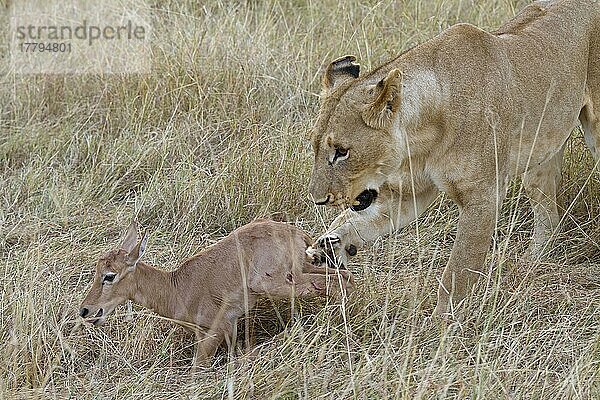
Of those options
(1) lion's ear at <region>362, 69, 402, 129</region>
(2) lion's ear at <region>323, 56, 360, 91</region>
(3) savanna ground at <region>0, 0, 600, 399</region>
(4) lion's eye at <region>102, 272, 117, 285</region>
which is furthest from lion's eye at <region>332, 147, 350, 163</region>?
(4) lion's eye at <region>102, 272, 117, 285</region>

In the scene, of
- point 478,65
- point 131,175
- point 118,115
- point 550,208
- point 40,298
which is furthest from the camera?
point 118,115

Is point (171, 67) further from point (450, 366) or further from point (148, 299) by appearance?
point (450, 366)

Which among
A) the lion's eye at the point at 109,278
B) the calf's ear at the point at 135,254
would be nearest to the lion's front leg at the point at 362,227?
the calf's ear at the point at 135,254

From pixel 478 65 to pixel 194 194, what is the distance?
2.11m

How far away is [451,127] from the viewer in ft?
15.3

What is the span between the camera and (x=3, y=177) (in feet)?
22.3

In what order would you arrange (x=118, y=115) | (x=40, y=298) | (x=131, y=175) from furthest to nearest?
1. (x=118, y=115)
2. (x=131, y=175)
3. (x=40, y=298)

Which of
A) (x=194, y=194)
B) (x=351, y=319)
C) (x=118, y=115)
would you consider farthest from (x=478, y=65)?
(x=118, y=115)

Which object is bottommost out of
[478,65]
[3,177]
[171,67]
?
[3,177]

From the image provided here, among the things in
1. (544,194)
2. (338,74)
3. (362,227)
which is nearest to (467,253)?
(362,227)

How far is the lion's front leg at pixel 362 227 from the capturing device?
515cm

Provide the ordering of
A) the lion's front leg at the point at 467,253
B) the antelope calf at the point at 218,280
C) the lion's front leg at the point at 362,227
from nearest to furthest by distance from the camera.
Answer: the lion's front leg at the point at 467,253
the antelope calf at the point at 218,280
the lion's front leg at the point at 362,227

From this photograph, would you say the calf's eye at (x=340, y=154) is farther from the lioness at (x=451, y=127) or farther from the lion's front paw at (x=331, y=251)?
the lion's front paw at (x=331, y=251)

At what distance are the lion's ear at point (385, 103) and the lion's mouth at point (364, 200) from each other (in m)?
0.41
